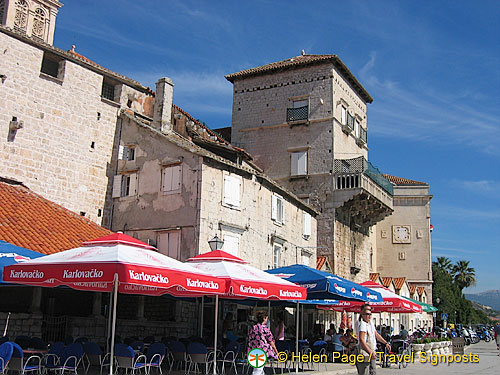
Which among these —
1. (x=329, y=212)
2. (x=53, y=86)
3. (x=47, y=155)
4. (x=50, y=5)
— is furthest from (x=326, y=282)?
(x=50, y=5)

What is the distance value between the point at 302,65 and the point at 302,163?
21.4ft

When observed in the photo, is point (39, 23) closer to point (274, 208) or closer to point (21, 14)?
point (21, 14)

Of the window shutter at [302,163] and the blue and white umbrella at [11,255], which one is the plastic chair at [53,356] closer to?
the blue and white umbrella at [11,255]

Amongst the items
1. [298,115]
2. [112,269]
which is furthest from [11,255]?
[298,115]

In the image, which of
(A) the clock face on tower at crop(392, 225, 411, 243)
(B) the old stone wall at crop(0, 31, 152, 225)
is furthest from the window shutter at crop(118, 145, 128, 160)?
(A) the clock face on tower at crop(392, 225, 411, 243)

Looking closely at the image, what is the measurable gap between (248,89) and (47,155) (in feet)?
61.0

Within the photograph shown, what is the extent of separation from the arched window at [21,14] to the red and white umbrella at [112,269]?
31839 millimetres

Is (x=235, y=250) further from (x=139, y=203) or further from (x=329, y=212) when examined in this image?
(x=329, y=212)

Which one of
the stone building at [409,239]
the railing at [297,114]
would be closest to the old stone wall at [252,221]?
the railing at [297,114]

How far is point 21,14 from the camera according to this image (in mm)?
37406

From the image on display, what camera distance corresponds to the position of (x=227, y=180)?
20766mm

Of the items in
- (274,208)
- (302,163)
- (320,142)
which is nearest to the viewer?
(274,208)

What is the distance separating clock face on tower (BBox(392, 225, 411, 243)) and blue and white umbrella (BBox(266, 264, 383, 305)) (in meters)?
29.7

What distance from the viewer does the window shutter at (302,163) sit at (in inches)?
1326
